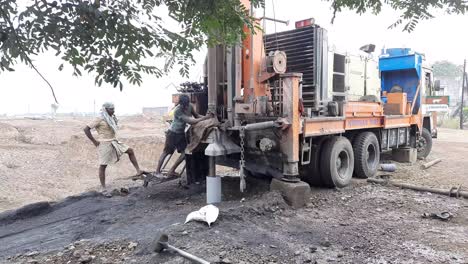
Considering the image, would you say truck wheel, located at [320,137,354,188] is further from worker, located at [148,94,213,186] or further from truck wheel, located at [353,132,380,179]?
worker, located at [148,94,213,186]

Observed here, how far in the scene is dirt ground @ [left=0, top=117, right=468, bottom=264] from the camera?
3.94 meters

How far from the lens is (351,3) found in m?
3.04

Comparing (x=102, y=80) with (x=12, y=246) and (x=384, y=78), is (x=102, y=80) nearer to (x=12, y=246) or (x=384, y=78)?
(x=12, y=246)

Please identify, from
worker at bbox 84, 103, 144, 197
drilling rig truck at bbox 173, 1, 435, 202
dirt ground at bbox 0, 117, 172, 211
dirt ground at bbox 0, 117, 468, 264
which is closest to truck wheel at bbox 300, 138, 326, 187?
drilling rig truck at bbox 173, 1, 435, 202

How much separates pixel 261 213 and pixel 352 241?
46.7 inches

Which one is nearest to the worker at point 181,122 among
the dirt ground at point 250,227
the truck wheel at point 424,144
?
the dirt ground at point 250,227

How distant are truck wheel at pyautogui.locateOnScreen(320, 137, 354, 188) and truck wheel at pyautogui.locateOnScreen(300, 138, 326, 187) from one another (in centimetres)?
8

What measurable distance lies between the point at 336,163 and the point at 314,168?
1.36 feet

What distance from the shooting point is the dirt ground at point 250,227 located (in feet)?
12.9

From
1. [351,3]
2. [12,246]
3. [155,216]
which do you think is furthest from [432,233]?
[12,246]

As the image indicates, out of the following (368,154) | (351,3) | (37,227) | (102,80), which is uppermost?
(351,3)

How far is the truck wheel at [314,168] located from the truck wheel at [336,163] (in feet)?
0.26

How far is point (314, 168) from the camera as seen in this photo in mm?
6613

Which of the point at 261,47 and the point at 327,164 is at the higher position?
the point at 261,47
